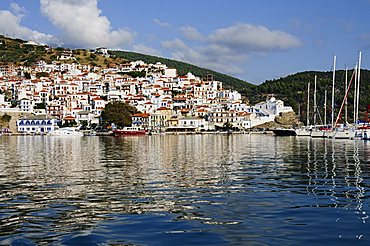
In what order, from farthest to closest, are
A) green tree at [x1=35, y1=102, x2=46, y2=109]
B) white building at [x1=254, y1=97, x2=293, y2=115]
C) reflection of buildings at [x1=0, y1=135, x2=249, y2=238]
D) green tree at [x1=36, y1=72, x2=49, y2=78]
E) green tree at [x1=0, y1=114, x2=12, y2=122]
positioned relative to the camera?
green tree at [x1=36, y1=72, x2=49, y2=78] < white building at [x1=254, y1=97, x2=293, y2=115] < green tree at [x1=35, y1=102, x2=46, y2=109] < green tree at [x1=0, y1=114, x2=12, y2=122] < reflection of buildings at [x1=0, y1=135, x2=249, y2=238]

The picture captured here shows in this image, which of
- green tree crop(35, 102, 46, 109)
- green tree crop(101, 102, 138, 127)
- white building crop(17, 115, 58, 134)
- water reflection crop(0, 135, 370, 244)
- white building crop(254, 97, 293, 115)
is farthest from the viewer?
white building crop(254, 97, 293, 115)

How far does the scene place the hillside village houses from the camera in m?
115

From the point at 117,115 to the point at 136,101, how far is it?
26.6 meters

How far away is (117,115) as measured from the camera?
102000 millimetres

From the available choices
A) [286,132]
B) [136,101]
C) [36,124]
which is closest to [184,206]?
[286,132]

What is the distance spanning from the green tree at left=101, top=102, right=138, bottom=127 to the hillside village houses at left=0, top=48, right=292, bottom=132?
9.79m

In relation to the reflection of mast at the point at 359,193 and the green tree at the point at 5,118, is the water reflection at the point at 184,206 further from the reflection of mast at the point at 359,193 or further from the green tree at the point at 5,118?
the green tree at the point at 5,118

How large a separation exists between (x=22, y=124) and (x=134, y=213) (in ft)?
343

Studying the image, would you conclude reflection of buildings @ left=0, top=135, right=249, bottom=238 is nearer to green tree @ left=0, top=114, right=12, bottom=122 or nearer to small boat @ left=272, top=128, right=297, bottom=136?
small boat @ left=272, top=128, right=297, bottom=136

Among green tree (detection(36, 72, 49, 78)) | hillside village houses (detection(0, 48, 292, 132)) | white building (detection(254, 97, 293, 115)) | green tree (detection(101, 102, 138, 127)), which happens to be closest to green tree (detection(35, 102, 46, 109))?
hillside village houses (detection(0, 48, 292, 132))

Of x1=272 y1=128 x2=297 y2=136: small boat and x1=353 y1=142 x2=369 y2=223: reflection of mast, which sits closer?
x1=353 y1=142 x2=369 y2=223: reflection of mast

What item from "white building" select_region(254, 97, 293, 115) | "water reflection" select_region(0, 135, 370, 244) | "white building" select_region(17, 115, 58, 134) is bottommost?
"water reflection" select_region(0, 135, 370, 244)

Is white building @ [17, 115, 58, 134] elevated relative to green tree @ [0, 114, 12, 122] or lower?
lower

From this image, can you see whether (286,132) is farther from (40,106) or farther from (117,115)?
(40,106)
